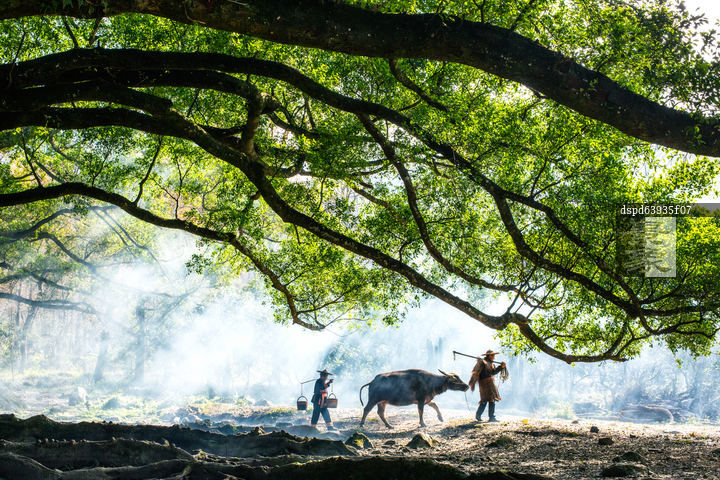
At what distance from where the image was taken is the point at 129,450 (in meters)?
5.38

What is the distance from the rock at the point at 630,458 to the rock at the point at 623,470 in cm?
56

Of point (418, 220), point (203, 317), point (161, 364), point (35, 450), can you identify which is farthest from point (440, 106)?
point (161, 364)

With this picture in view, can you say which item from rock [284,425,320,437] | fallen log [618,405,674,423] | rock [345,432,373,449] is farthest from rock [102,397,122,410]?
fallen log [618,405,674,423]

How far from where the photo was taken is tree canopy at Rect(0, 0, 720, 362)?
13.1 feet

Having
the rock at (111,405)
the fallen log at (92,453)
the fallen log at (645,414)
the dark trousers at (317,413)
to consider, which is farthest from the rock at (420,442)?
the rock at (111,405)

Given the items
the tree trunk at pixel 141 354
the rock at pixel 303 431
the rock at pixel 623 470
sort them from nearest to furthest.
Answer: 1. the rock at pixel 623 470
2. the rock at pixel 303 431
3. the tree trunk at pixel 141 354

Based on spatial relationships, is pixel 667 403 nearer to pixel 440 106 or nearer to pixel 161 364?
pixel 440 106

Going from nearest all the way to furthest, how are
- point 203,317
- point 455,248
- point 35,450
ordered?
1. point 35,450
2. point 455,248
3. point 203,317

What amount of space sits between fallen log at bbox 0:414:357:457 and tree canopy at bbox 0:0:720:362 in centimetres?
218

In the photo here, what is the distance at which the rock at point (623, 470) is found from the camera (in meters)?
4.06

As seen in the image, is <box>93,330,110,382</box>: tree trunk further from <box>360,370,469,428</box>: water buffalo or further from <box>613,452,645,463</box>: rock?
<box>613,452,645,463</box>: rock

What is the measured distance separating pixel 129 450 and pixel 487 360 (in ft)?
24.1

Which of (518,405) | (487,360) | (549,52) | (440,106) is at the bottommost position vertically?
(518,405)

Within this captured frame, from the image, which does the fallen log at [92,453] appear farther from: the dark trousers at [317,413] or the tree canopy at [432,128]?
the dark trousers at [317,413]
